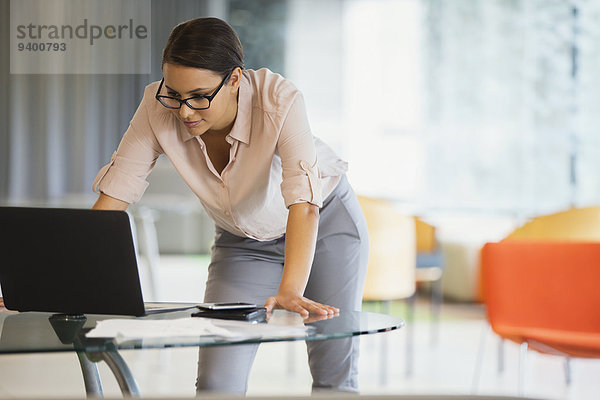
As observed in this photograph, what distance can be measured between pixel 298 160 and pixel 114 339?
0.63m

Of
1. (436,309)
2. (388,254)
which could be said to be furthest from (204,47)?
(436,309)

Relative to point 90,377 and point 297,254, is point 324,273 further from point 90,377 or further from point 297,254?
point 90,377

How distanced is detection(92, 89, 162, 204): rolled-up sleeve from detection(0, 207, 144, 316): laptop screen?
0.38 meters

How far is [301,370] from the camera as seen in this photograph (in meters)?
3.83

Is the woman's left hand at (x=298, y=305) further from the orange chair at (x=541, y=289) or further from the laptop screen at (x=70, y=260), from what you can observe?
the orange chair at (x=541, y=289)

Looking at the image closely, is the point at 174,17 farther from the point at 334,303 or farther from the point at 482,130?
the point at 482,130

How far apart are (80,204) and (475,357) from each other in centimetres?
221

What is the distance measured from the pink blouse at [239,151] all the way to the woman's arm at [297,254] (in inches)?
1.5

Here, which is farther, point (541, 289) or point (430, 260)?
point (430, 260)

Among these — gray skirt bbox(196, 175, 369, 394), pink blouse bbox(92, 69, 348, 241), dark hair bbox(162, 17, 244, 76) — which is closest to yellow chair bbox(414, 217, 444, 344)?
gray skirt bbox(196, 175, 369, 394)

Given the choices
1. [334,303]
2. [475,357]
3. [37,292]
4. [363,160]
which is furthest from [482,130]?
[37,292]

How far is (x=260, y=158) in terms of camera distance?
180cm

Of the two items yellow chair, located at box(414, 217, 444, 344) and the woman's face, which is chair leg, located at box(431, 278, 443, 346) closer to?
yellow chair, located at box(414, 217, 444, 344)

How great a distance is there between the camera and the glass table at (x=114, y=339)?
3.94ft
